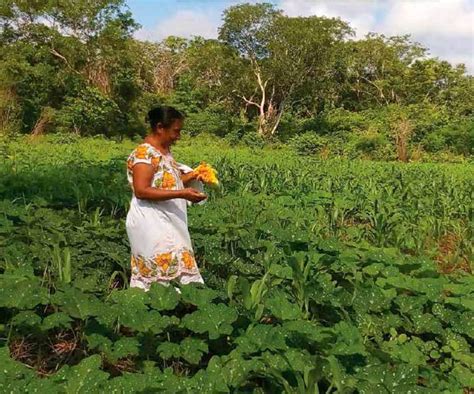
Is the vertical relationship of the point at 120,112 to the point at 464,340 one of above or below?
above

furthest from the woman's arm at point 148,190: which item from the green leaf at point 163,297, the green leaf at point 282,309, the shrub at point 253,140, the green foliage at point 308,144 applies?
the shrub at point 253,140

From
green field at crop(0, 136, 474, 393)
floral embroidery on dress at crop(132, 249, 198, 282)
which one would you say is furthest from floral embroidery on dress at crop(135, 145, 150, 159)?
green field at crop(0, 136, 474, 393)

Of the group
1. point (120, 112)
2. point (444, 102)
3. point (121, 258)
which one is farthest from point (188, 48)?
point (121, 258)

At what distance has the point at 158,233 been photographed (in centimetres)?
327

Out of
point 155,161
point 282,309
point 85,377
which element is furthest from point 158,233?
point 85,377

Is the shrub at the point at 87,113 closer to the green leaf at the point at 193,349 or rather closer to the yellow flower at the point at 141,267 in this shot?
the yellow flower at the point at 141,267

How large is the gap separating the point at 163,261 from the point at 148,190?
1.48 ft

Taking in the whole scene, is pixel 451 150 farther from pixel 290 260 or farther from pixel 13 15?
pixel 290 260

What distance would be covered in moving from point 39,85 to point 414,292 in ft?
72.2

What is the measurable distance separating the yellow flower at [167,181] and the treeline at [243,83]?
57.7ft

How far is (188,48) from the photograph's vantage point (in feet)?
122

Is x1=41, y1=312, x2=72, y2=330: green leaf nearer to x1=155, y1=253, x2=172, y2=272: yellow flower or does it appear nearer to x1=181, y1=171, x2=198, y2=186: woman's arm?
x1=155, y1=253, x2=172, y2=272: yellow flower

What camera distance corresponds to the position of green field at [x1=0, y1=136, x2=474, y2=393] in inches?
91.0

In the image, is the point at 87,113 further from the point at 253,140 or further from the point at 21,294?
the point at 21,294
